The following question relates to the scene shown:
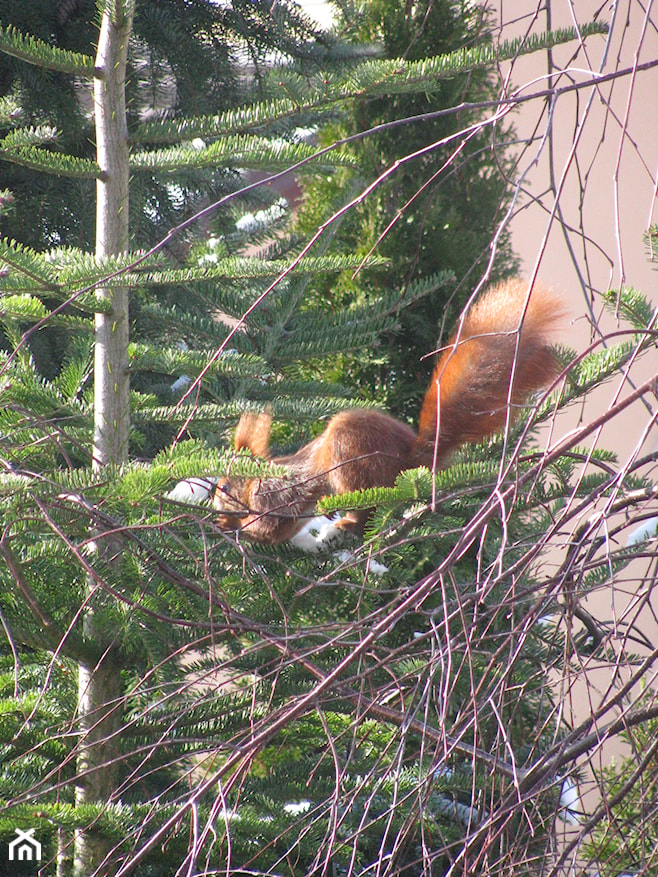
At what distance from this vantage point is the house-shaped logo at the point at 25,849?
1.66 metres

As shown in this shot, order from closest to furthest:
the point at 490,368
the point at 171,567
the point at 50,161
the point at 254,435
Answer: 1. the point at 171,567
2. the point at 50,161
3. the point at 490,368
4. the point at 254,435

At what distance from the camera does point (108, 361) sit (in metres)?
1.68

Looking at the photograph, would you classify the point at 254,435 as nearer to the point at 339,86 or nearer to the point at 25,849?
the point at 339,86

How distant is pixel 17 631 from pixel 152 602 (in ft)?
0.96

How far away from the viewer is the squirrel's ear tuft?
2.06 meters

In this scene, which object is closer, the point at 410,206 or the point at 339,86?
the point at 339,86

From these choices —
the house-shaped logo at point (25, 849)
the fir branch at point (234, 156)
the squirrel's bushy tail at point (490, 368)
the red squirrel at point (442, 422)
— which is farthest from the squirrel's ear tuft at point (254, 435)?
the house-shaped logo at point (25, 849)

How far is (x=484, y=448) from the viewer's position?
5.11ft

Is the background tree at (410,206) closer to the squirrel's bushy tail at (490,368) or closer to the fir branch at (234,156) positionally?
the squirrel's bushy tail at (490,368)

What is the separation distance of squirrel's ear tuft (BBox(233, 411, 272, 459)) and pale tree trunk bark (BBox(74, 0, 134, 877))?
429 millimetres

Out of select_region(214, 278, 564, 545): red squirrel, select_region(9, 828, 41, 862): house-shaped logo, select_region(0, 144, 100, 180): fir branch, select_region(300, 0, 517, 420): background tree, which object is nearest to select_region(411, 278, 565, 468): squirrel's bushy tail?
select_region(214, 278, 564, 545): red squirrel

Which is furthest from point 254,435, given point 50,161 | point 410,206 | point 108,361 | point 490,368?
point 410,206

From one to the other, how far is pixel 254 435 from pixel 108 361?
0.50 metres

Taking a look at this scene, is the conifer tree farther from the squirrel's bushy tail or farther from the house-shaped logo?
the squirrel's bushy tail
